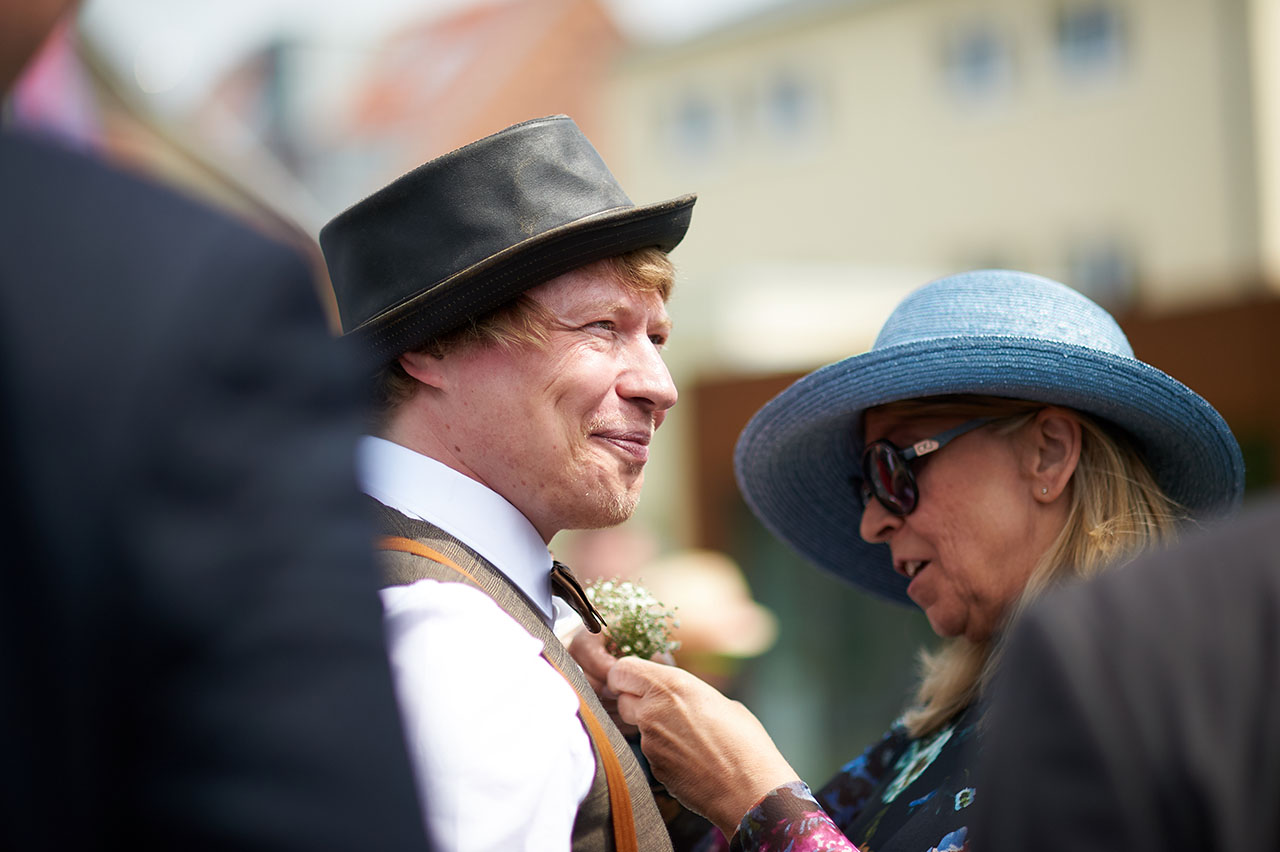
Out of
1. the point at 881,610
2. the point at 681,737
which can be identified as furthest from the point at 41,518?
the point at 881,610

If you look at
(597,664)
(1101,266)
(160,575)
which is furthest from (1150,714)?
(1101,266)

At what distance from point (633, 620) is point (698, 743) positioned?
372 millimetres

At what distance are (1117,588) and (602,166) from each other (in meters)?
1.38

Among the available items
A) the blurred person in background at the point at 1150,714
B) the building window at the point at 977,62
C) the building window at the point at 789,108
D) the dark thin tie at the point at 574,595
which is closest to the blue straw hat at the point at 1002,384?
the dark thin tie at the point at 574,595

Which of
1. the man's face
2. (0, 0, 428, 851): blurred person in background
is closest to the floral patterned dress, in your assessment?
the man's face

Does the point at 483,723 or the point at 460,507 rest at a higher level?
the point at 460,507

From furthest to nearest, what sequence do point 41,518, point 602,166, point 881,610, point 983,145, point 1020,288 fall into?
1. point 983,145
2. point 881,610
3. point 1020,288
4. point 602,166
5. point 41,518

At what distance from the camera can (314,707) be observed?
81 centimetres

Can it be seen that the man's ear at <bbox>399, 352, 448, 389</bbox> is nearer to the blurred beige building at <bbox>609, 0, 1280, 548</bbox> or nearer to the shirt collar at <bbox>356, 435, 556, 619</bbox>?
the shirt collar at <bbox>356, 435, 556, 619</bbox>

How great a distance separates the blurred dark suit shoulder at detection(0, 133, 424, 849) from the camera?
2.54 ft

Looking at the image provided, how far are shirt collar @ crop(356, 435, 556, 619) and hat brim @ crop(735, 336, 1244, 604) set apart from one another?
2.58ft

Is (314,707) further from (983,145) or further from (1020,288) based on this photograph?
(983,145)

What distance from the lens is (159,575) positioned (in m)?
0.77

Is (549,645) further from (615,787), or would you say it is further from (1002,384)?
(1002,384)
